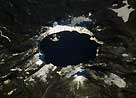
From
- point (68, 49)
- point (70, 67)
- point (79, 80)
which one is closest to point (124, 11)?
point (68, 49)

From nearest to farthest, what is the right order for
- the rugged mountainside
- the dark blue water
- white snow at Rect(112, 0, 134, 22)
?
the rugged mountainside < the dark blue water < white snow at Rect(112, 0, 134, 22)

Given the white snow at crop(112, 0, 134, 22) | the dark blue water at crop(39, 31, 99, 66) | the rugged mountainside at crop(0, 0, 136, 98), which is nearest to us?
the rugged mountainside at crop(0, 0, 136, 98)

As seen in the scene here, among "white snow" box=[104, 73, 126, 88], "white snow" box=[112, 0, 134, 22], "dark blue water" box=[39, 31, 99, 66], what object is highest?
"white snow" box=[112, 0, 134, 22]

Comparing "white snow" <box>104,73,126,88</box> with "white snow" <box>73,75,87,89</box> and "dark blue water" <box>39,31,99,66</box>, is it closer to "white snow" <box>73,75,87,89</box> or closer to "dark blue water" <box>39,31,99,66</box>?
"white snow" <box>73,75,87,89</box>

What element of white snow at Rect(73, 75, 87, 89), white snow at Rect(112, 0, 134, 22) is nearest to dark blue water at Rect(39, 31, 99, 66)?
white snow at Rect(73, 75, 87, 89)

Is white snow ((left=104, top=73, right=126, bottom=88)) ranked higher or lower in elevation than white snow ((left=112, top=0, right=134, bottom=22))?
lower

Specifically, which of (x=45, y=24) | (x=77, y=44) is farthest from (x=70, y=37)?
(x=45, y=24)

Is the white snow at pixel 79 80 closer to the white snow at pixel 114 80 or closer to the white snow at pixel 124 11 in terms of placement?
the white snow at pixel 114 80

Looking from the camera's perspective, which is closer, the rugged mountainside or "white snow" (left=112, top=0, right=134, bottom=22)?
the rugged mountainside

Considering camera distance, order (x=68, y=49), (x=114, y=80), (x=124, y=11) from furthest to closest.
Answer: (x=124, y=11) < (x=68, y=49) < (x=114, y=80)

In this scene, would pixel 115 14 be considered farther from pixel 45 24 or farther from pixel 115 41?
pixel 45 24

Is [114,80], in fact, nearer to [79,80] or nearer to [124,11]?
[79,80]
